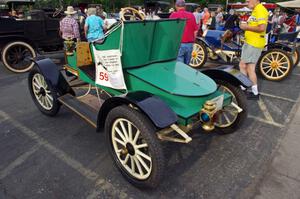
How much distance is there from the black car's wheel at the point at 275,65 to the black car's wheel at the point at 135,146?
16.3ft

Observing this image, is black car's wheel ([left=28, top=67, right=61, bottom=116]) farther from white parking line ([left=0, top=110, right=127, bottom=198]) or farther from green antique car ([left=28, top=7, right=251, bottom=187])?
white parking line ([left=0, top=110, right=127, bottom=198])

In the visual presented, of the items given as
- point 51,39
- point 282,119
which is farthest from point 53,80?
point 51,39

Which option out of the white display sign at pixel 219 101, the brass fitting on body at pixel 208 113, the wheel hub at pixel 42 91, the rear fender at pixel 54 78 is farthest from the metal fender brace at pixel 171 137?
the wheel hub at pixel 42 91

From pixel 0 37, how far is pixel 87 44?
159 inches

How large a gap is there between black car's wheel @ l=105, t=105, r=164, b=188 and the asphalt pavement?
18cm

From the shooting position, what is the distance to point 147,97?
226 centimetres

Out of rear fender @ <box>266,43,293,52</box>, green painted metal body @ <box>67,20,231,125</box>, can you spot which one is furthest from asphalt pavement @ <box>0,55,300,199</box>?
rear fender @ <box>266,43,293,52</box>

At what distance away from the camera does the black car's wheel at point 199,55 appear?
6.82 metres

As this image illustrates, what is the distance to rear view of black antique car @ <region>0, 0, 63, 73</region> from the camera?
247 inches

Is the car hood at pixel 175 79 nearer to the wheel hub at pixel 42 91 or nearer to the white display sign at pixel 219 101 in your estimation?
the white display sign at pixel 219 101

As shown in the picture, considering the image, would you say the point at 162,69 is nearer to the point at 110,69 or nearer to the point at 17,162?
the point at 110,69

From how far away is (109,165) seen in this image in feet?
9.07

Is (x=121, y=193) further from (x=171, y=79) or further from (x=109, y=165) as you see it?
(x=171, y=79)

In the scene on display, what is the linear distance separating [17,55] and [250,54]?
5.88 metres
